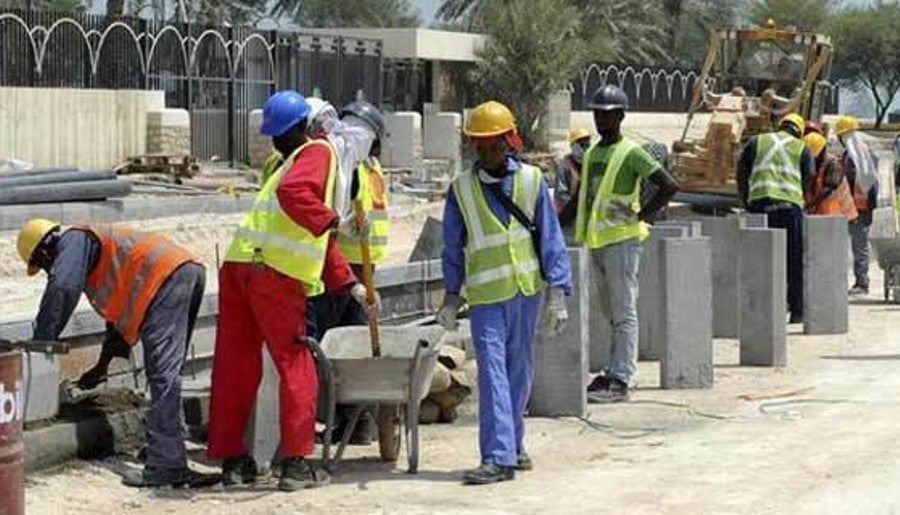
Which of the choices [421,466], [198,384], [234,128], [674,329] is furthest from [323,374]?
[234,128]

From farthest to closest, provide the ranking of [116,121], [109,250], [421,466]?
[116,121] → [421,466] → [109,250]

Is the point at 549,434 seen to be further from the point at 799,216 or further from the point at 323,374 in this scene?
the point at 799,216

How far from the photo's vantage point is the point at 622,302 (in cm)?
1249

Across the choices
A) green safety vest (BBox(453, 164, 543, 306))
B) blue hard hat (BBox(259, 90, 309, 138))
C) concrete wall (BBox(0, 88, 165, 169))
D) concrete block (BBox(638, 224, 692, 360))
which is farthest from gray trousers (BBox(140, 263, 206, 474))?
concrete wall (BBox(0, 88, 165, 169))

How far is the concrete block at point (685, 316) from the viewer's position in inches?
516

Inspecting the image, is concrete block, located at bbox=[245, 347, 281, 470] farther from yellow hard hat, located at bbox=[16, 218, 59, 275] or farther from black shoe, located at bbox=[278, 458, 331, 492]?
yellow hard hat, located at bbox=[16, 218, 59, 275]

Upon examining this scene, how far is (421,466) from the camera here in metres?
10.2

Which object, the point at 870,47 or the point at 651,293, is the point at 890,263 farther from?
the point at 870,47

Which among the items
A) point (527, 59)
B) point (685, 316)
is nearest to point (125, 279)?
point (685, 316)

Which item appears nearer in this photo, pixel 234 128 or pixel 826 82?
pixel 826 82

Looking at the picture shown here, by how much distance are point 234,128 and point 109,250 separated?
28.6 meters

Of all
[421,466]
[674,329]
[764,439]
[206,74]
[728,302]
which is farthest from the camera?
[206,74]

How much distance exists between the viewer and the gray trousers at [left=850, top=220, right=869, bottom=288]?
2050 cm

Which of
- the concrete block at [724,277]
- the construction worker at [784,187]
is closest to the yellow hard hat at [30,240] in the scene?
the concrete block at [724,277]
